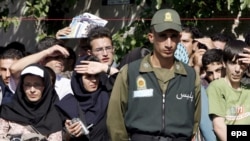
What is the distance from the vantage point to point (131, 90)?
14.4 ft

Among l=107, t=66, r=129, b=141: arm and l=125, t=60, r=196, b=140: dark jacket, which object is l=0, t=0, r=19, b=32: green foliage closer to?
l=107, t=66, r=129, b=141: arm

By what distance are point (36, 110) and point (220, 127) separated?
1.35 m

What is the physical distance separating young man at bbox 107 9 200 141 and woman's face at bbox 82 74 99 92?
28.5 inches

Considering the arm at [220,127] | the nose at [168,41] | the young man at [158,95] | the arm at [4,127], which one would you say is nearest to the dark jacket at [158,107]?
the young man at [158,95]

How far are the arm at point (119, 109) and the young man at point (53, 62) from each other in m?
1.06

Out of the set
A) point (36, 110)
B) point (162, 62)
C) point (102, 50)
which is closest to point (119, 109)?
point (162, 62)

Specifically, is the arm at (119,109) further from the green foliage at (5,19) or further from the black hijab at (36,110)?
the green foliage at (5,19)

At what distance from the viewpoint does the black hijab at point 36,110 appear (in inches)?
201

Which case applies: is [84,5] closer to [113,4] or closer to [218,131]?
[113,4]

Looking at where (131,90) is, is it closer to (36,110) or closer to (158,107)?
(158,107)

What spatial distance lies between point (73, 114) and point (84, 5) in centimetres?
375

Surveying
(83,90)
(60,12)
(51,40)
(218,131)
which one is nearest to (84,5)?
(60,12)

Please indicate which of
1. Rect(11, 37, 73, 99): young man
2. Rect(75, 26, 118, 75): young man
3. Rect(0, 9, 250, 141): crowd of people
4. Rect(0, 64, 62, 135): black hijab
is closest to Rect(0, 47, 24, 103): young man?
Rect(0, 9, 250, 141): crowd of people

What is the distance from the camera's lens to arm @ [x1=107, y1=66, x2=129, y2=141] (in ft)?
14.4
